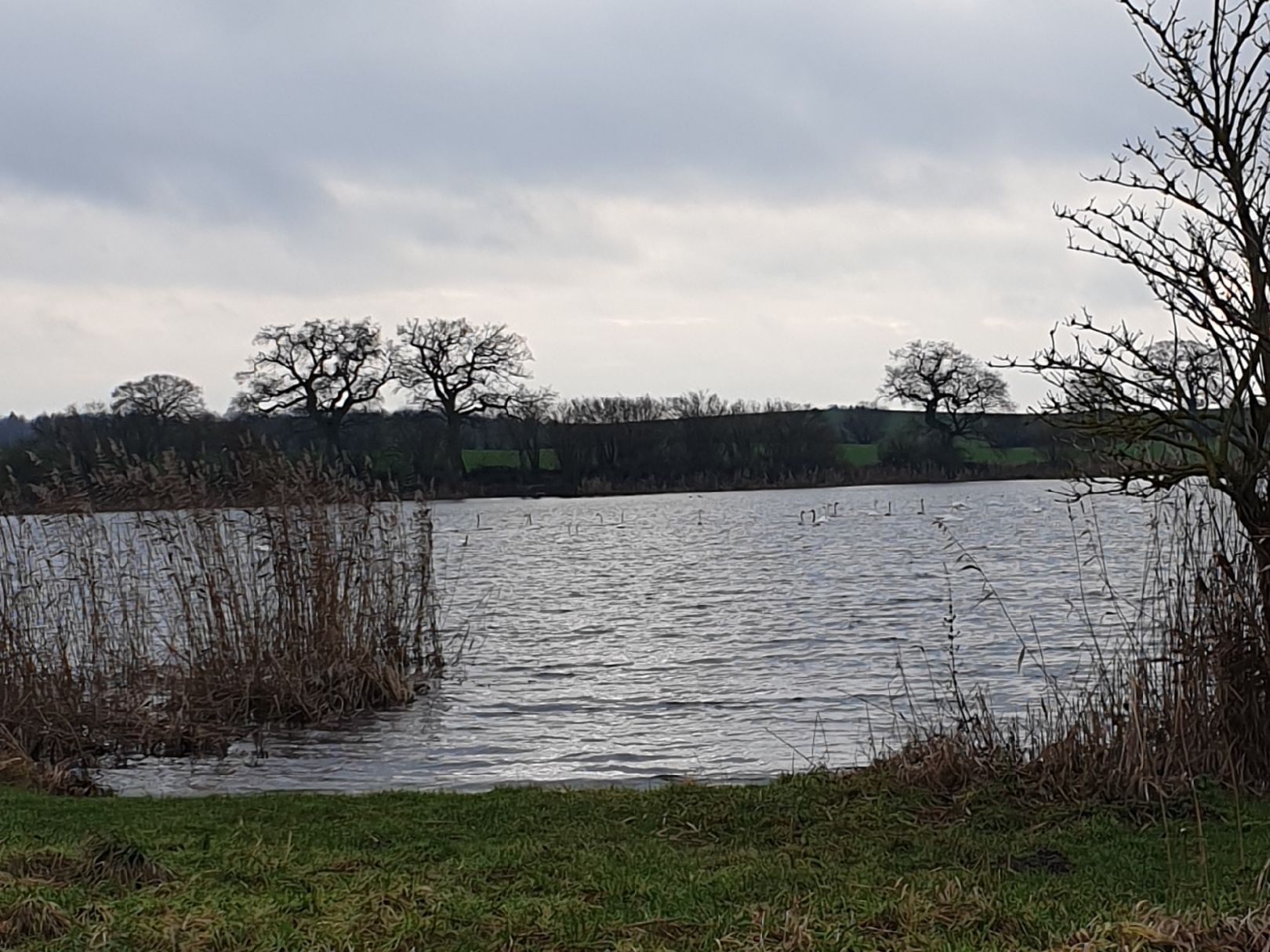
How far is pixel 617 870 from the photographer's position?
19.1ft

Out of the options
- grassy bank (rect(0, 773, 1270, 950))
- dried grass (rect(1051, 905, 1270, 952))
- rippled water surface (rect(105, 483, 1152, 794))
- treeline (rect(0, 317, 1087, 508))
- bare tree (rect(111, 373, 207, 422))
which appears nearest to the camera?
dried grass (rect(1051, 905, 1270, 952))

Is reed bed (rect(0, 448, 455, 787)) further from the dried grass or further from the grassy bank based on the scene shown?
the dried grass

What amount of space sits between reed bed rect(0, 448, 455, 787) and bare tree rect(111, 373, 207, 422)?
10452mm

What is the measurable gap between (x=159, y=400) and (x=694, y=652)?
56.9ft

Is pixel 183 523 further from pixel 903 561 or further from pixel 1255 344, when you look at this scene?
pixel 903 561

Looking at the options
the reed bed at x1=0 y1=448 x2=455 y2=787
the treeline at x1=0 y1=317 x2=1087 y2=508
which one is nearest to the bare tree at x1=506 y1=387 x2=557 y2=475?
the treeline at x1=0 y1=317 x2=1087 y2=508

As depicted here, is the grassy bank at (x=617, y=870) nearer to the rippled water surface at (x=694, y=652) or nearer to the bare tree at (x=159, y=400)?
the rippled water surface at (x=694, y=652)

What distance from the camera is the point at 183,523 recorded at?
13234mm

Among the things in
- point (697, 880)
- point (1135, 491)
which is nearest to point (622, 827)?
point (697, 880)

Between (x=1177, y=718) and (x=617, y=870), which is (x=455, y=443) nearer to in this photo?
(x=1177, y=718)

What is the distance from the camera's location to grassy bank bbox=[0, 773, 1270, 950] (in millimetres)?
4473

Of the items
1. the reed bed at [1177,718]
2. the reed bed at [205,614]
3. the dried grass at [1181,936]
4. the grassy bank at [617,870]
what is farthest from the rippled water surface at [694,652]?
the dried grass at [1181,936]

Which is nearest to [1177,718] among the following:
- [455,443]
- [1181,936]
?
[1181,936]

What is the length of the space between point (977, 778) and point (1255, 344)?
2954 mm
